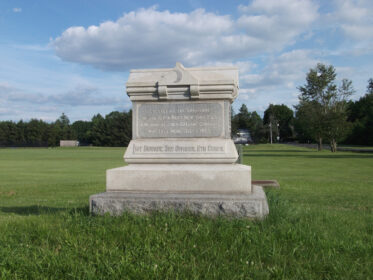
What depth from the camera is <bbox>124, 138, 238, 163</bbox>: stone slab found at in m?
5.91

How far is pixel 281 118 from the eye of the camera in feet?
431

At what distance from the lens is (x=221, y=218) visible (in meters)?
4.78

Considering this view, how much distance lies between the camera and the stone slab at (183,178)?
18.4 ft

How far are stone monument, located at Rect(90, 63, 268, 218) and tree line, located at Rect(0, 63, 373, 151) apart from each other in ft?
134

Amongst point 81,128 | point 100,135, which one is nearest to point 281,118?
point 100,135

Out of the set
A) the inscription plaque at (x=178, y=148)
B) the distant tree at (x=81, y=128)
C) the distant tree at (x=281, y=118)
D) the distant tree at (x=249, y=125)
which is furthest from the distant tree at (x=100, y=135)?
the inscription plaque at (x=178, y=148)

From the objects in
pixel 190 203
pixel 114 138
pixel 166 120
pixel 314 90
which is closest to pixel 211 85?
pixel 166 120

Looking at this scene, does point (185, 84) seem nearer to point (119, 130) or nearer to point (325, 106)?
point (325, 106)

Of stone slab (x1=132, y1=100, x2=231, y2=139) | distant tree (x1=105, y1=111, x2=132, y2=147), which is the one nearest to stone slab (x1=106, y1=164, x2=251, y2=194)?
stone slab (x1=132, y1=100, x2=231, y2=139)

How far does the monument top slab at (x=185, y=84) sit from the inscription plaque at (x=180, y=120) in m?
0.14

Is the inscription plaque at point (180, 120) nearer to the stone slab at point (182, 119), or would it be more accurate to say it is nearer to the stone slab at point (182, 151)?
the stone slab at point (182, 119)

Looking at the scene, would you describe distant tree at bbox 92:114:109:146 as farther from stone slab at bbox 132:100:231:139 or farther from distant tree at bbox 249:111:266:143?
stone slab at bbox 132:100:231:139

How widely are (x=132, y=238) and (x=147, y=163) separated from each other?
218cm

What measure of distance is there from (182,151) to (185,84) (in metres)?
1.12
